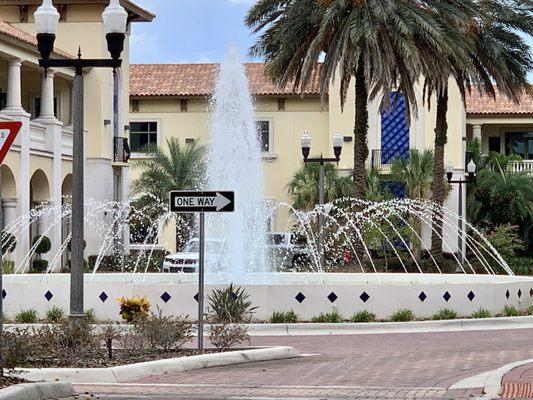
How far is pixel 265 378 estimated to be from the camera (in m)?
14.2

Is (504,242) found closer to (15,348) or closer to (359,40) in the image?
(359,40)

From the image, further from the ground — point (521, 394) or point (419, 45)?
point (419, 45)

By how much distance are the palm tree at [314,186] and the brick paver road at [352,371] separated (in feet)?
106

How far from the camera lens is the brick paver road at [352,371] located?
12.8 m

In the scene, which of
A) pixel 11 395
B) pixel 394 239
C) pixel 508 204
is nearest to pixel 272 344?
pixel 11 395

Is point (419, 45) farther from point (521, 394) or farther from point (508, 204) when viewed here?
point (521, 394)

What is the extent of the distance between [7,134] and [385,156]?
4573 cm

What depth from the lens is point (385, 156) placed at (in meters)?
55.8

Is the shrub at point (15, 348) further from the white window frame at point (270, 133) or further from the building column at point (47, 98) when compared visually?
the white window frame at point (270, 133)

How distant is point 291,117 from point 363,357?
41.5m

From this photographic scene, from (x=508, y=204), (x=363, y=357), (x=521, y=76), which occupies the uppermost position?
(x=521, y=76)

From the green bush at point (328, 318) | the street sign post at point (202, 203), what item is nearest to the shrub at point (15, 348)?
the street sign post at point (202, 203)

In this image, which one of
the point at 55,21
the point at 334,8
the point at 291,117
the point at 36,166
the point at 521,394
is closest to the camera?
the point at 521,394

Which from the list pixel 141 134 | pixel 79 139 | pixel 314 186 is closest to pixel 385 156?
pixel 314 186
